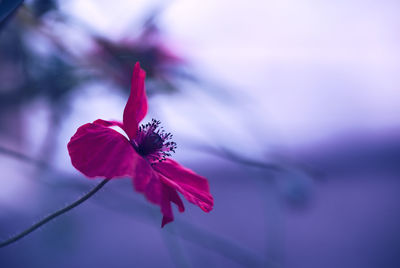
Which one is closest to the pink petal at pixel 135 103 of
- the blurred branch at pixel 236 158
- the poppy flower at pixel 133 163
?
the poppy flower at pixel 133 163

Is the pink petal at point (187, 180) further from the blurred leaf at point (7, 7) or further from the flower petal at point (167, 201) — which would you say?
the blurred leaf at point (7, 7)

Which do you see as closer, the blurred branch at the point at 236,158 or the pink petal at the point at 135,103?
the pink petal at the point at 135,103

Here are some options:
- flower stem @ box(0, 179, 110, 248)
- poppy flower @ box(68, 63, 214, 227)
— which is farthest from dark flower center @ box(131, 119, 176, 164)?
flower stem @ box(0, 179, 110, 248)

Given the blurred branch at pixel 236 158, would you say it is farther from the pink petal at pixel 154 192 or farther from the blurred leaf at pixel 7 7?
the blurred leaf at pixel 7 7

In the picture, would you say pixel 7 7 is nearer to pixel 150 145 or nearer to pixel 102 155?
pixel 102 155

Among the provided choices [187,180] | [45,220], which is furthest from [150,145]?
Result: [45,220]

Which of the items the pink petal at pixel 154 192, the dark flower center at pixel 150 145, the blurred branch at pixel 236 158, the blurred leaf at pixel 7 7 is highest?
the blurred branch at pixel 236 158

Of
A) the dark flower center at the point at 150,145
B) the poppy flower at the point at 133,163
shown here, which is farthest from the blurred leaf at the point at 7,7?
the dark flower center at the point at 150,145

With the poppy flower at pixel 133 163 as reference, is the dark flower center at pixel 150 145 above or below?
above

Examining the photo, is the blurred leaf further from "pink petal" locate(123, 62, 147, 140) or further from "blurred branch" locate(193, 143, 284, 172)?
"blurred branch" locate(193, 143, 284, 172)
